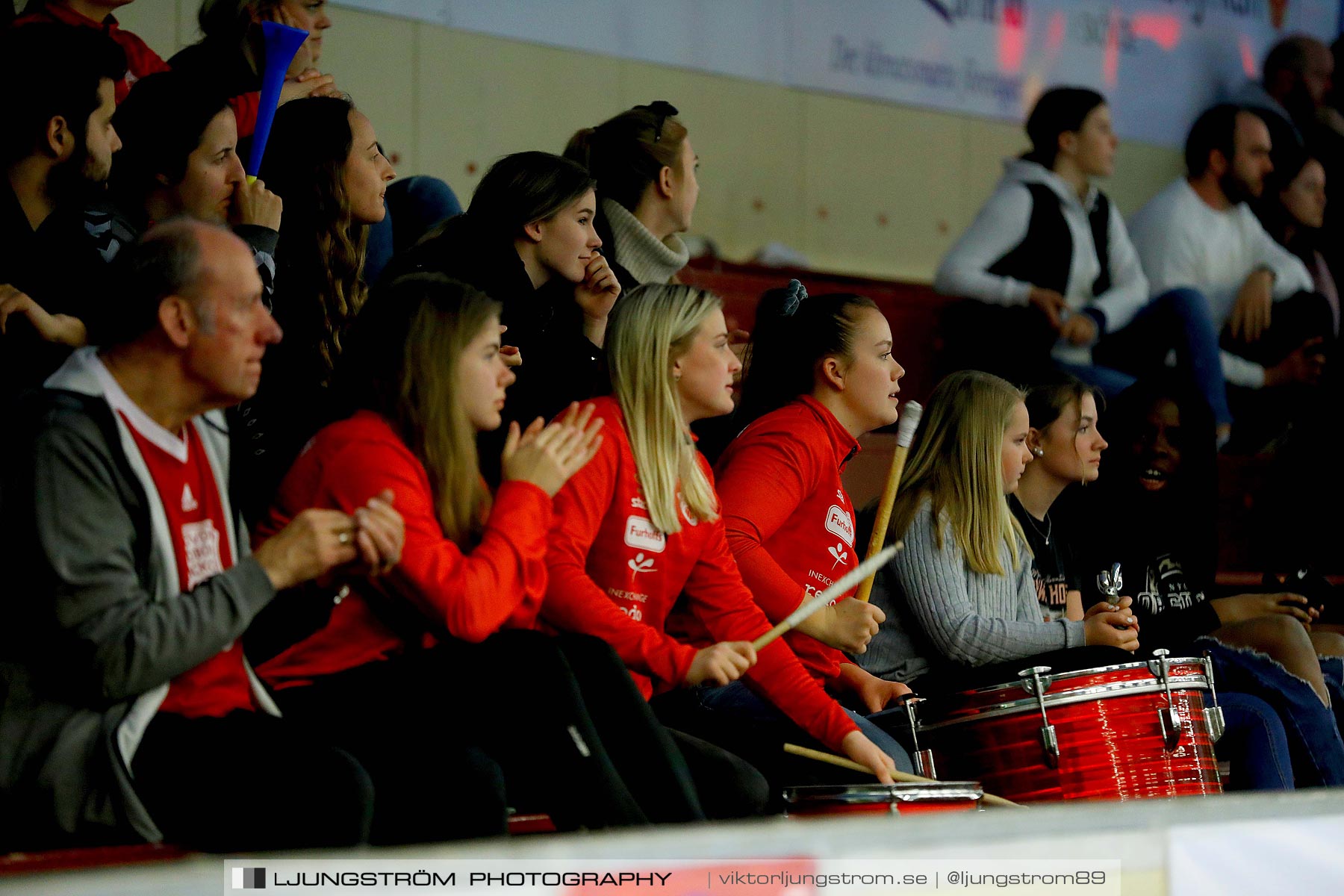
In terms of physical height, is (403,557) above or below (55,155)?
below

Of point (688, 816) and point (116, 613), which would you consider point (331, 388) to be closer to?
point (116, 613)

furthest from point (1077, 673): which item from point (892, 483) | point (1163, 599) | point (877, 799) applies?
point (1163, 599)

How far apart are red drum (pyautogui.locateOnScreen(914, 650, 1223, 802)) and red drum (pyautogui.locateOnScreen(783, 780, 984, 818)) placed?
0.42 metres

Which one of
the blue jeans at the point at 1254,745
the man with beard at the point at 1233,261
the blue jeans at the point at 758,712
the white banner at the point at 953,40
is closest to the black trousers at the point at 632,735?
the blue jeans at the point at 758,712

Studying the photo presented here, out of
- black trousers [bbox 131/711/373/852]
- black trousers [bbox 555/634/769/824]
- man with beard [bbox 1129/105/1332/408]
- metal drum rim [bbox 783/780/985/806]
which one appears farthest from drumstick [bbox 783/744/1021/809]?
man with beard [bbox 1129/105/1332/408]

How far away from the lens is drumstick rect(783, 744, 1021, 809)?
102 inches

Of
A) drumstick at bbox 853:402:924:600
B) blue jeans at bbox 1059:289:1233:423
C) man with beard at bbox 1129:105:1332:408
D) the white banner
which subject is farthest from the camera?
man with beard at bbox 1129:105:1332:408

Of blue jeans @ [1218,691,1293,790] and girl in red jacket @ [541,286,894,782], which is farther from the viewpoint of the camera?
blue jeans @ [1218,691,1293,790]

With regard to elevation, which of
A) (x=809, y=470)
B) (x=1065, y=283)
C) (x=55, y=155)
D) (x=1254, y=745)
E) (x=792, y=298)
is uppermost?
(x=55, y=155)

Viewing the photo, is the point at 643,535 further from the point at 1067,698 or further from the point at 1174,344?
the point at 1174,344

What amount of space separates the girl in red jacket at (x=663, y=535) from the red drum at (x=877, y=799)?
0.44 ft

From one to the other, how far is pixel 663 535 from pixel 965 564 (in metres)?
0.86

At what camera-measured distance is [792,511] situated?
311cm

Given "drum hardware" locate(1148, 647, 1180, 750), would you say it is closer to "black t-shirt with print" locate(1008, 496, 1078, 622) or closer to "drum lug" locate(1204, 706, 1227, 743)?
"drum lug" locate(1204, 706, 1227, 743)
